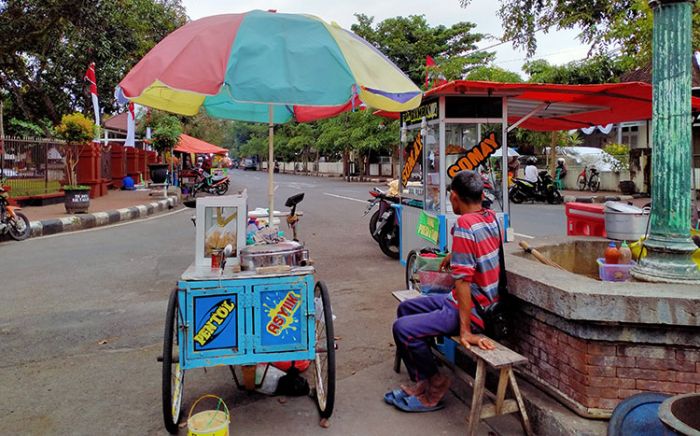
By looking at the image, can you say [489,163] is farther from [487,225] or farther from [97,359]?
[97,359]

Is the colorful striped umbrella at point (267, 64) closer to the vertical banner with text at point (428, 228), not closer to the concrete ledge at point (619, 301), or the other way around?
the concrete ledge at point (619, 301)

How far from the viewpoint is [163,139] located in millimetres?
21031

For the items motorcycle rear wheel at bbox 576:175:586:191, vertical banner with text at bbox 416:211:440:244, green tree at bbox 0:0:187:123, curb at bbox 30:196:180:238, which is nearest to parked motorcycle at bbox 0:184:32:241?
curb at bbox 30:196:180:238

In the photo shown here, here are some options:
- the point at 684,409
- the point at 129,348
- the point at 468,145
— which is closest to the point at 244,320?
the point at 129,348

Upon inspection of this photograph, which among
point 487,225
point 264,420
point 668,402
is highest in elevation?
point 487,225

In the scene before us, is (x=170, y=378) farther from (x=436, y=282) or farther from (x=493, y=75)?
(x=493, y=75)

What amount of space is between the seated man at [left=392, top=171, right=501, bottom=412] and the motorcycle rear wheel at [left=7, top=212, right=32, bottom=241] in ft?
30.6

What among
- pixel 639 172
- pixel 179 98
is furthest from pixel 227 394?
pixel 639 172

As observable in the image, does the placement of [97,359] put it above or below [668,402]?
below

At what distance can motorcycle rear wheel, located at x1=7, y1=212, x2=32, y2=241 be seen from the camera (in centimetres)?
1007

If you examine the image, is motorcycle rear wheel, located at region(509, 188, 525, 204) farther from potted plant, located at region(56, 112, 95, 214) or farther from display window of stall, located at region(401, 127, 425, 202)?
potted plant, located at region(56, 112, 95, 214)

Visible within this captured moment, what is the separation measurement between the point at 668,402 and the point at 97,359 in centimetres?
383

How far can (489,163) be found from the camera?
22.6 ft

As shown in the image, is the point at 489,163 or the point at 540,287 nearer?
the point at 540,287
